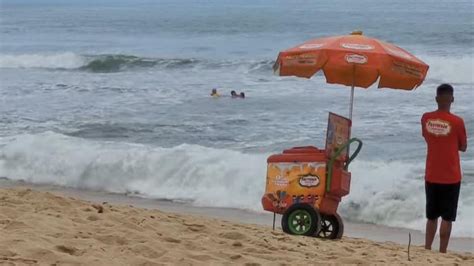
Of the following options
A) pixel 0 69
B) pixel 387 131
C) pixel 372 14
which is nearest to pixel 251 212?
pixel 387 131

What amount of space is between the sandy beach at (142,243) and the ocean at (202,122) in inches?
129

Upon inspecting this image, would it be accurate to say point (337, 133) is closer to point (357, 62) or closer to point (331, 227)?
point (357, 62)

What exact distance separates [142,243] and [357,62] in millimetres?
2504

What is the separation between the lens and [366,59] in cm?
691

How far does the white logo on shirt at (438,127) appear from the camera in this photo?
667 centimetres

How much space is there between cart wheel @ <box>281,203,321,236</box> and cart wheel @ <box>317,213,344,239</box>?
0.58 feet

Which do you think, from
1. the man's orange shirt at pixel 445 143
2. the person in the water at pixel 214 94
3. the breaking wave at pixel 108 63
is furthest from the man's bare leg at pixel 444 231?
the breaking wave at pixel 108 63

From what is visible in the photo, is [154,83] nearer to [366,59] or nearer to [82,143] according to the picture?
[82,143]

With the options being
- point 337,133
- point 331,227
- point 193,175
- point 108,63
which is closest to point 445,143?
point 337,133

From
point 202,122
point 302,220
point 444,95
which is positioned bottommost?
point 202,122

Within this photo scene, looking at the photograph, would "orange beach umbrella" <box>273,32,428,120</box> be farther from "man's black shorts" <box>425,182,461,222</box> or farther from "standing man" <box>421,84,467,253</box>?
"man's black shorts" <box>425,182,461,222</box>

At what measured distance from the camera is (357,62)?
6902 mm

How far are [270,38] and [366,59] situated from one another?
33.7m

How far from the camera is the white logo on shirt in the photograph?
263 inches
